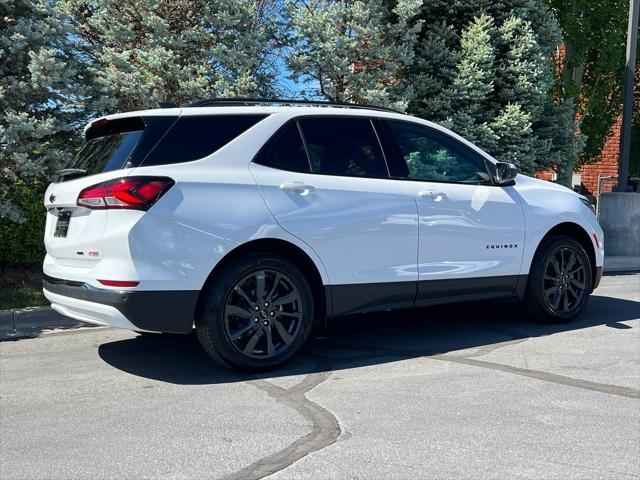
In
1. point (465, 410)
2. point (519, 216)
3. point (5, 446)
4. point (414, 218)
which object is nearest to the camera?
point (5, 446)

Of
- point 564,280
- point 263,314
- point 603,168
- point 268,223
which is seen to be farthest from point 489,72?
point 603,168

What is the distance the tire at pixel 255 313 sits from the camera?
459cm

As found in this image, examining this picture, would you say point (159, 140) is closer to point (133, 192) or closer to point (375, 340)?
point (133, 192)

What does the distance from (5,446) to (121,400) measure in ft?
2.75

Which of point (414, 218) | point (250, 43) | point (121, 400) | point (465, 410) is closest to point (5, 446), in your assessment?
point (121, 400)

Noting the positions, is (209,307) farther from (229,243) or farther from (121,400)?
(121,400)

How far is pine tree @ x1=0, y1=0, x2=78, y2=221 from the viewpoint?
727 cm

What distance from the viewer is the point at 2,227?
25.5 ft

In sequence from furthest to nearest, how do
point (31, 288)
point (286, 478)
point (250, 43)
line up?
point (250, 43)
point (31, 288)
point (286, 478)

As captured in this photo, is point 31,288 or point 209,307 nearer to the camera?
point 209,307

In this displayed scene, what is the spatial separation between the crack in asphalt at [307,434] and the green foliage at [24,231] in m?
4.47

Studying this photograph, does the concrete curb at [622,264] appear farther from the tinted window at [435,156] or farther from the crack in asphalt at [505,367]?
the tinted window at [435,156]

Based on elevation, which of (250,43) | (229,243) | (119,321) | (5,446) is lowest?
(5,446)

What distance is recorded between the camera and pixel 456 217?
5.59m
